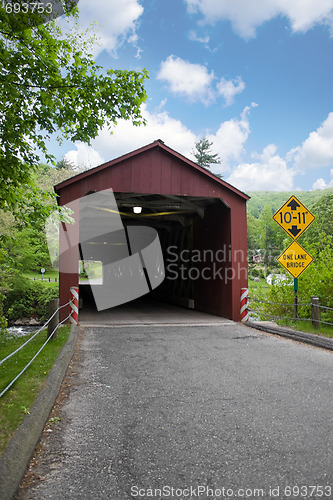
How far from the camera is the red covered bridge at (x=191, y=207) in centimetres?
912

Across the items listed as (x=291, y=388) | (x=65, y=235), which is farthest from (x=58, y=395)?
(x=65, y=235)

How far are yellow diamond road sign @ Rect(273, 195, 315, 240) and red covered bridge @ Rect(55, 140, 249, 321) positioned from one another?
161cm

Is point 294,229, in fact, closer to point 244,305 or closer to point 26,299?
point 244,305

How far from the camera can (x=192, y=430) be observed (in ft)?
10.3

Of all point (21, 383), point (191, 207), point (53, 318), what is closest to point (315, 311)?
point (53, 318)

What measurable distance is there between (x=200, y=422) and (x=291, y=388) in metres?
1.53

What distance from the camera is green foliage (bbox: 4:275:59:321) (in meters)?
21.5

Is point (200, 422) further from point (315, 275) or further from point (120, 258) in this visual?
point (120, 258)

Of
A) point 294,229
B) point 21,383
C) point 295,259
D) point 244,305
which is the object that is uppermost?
point 294,229

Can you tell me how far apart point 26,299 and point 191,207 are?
48.2 ft

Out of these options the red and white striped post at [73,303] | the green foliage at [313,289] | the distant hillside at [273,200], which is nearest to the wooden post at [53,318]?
the red and white striped post at [73,303]

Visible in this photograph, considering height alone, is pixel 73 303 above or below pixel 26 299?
above

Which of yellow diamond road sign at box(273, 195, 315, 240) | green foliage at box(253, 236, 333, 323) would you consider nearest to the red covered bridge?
green foliage at box(253, 236, 333, 323)

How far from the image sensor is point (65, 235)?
888cm
